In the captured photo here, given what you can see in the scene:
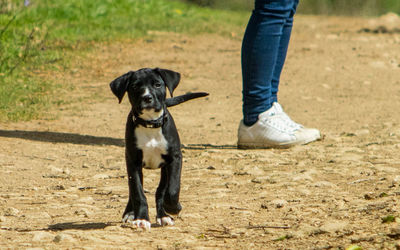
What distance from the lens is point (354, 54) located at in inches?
368

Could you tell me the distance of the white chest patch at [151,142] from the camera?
305 cm

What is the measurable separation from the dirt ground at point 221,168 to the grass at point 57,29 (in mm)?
306

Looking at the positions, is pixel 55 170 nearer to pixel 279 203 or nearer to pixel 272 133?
pixel 272 133

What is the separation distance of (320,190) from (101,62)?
542 cm

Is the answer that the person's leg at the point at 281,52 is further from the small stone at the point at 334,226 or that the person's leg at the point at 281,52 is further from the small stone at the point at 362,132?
the small stone at the point at 334,226

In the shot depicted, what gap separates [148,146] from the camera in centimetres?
305

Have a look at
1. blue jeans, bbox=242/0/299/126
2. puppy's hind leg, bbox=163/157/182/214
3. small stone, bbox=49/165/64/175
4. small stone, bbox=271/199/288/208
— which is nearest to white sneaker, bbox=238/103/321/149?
blue jeans, bbox=242/0/299/126

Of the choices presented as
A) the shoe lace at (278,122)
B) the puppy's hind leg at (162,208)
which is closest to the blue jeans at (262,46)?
the shoe lace at (278,122)

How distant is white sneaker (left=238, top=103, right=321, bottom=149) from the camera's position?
487cm

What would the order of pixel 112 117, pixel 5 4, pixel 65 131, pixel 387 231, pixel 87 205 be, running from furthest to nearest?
1. pixel 5 4
2. pixel 112 117
3. pixel 65 131
4. pixel 87 205
5. pixel 387 231

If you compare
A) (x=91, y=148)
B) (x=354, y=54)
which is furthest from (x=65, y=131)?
(x=354, y=54)

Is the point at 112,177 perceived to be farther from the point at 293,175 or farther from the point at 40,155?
the point at 293,175

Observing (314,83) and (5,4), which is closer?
(314,83)

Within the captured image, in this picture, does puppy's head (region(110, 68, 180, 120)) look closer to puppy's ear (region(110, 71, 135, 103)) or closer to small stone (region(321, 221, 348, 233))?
puppy's ear (region(110, 71, 135, 103))
